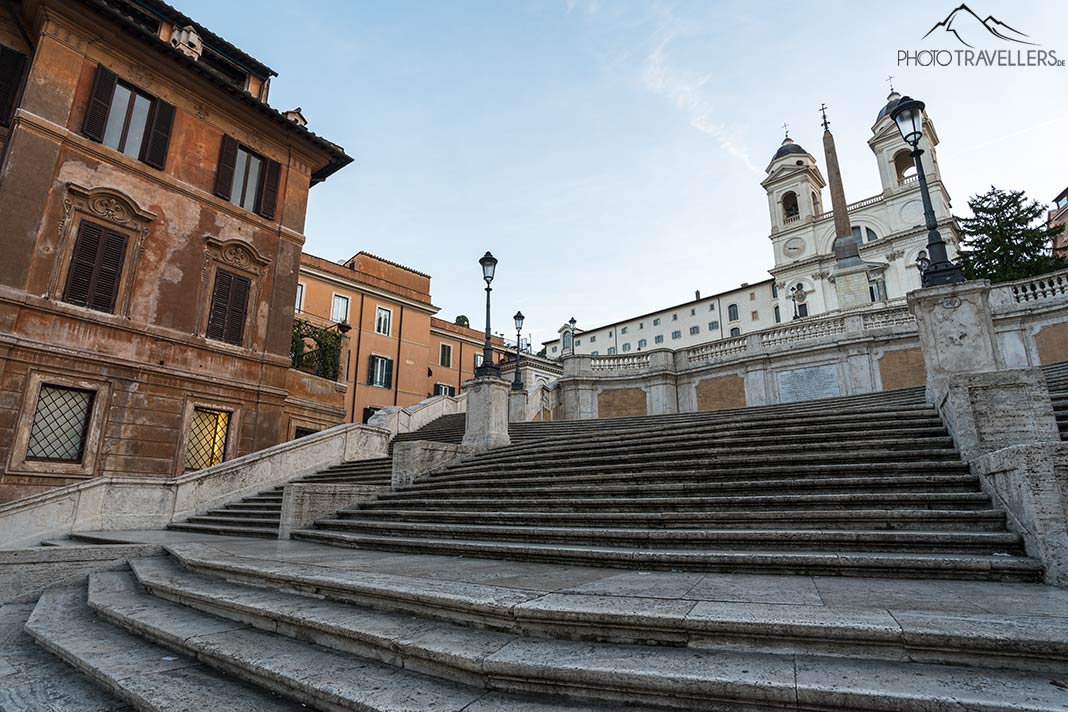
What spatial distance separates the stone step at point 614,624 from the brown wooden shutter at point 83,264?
40.0 ft

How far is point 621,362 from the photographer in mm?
24734

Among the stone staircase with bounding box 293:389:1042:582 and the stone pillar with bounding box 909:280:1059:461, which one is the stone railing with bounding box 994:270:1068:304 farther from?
the stone staircase with bounding box 293:389:1042:582

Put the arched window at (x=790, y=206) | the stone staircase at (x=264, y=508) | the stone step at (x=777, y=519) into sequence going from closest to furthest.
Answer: the stone step at (x=777, y=519)
the stone staircase at (x=264, y=508)
the arched window at (x=790, y=206)

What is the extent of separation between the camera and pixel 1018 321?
1711cm

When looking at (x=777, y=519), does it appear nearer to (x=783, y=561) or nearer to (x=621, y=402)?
(x=783, y=561)

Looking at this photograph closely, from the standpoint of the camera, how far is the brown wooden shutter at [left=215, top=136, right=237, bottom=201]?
51.5 ft

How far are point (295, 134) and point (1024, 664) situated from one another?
20991 mm

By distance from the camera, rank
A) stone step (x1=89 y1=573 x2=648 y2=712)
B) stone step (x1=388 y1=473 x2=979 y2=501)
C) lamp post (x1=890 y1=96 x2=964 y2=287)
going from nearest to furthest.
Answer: stone step (x1=89 y1=573 x2=648 y2=712)
stone step (x1=388 y1=473 x2=979 y2=501)
lamp post (x1=890 y1=96 x2=964 y2=287)

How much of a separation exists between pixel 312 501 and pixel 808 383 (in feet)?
63.2

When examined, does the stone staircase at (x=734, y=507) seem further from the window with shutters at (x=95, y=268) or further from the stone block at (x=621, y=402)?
the stone block at (x=621, y=402)

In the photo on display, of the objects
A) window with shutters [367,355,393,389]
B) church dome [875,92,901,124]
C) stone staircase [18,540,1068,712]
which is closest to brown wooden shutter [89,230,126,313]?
stone staircase [18,540,1068,712]

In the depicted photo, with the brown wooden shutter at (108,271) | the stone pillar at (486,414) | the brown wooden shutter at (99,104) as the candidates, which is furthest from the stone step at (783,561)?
the brown wooden shutter at (99,104)

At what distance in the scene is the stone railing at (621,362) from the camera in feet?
80.4

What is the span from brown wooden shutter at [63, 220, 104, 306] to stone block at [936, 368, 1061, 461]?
57.6ft
